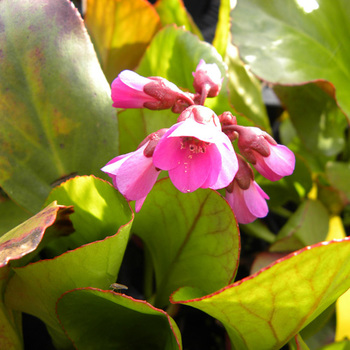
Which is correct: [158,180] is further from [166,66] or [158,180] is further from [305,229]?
[305,229]

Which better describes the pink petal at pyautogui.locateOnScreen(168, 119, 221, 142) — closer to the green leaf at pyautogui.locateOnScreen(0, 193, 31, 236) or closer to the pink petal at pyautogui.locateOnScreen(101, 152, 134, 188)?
the pink petal at pyautogui.locateOnScreen(101, 152, 134, 188)

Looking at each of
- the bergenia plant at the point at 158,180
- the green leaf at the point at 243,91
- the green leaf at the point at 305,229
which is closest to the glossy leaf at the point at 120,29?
the bergenia plant at the point at 158,180

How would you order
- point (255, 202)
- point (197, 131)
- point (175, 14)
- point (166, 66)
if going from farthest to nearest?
point (175, 14) → point (166, 66) → point (255, 202) → point (197, 131)

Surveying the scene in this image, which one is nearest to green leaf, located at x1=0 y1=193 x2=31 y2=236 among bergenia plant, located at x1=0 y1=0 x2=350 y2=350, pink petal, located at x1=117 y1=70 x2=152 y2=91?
bergenia plant, located at x1=0 y1=0 x2=350 y2=350

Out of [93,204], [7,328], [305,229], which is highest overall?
[93,204]

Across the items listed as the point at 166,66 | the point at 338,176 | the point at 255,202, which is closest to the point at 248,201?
the point at 255,202

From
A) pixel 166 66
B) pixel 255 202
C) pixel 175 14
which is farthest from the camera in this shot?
pixel 175 14

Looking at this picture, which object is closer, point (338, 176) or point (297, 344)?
point (297, 344)
